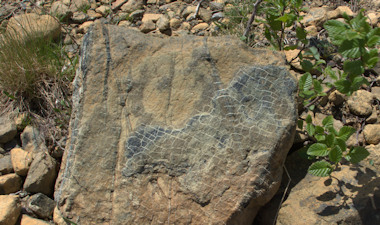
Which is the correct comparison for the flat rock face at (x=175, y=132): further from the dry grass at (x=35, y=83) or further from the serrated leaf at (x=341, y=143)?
the dry grass at (x=35, y=83)

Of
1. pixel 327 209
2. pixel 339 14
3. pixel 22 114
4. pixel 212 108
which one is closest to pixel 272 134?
pixel 212 108

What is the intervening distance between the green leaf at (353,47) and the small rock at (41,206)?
83.7 inches

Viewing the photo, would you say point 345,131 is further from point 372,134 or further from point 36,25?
point 36,25

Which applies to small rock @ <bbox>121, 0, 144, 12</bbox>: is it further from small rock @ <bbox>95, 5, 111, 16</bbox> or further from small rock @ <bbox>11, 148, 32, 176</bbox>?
small rock @ <bbox>11, 148, 32, 176</bbox>

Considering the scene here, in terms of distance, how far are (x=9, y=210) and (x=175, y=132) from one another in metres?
1.30

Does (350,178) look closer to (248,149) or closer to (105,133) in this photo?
(248,149)

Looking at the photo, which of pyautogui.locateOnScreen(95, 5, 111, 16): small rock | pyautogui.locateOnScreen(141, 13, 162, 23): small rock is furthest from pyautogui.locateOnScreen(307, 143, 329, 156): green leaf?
pyautogui.locateOnScreen(95, 5, 111, 16): small rock

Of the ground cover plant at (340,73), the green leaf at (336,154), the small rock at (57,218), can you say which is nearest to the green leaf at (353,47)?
the ground cover plant at (340,73)

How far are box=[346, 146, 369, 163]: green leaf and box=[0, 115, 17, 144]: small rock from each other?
249cm

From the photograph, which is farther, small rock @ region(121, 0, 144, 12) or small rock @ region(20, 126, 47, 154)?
small rock @ region(121, 0, 144, 12)

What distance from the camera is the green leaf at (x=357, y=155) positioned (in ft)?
7.08

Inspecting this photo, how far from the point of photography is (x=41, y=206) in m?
2.65

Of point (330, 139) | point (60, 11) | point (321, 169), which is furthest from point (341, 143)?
point (60, 11)

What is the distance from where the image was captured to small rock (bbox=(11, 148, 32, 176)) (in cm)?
287
